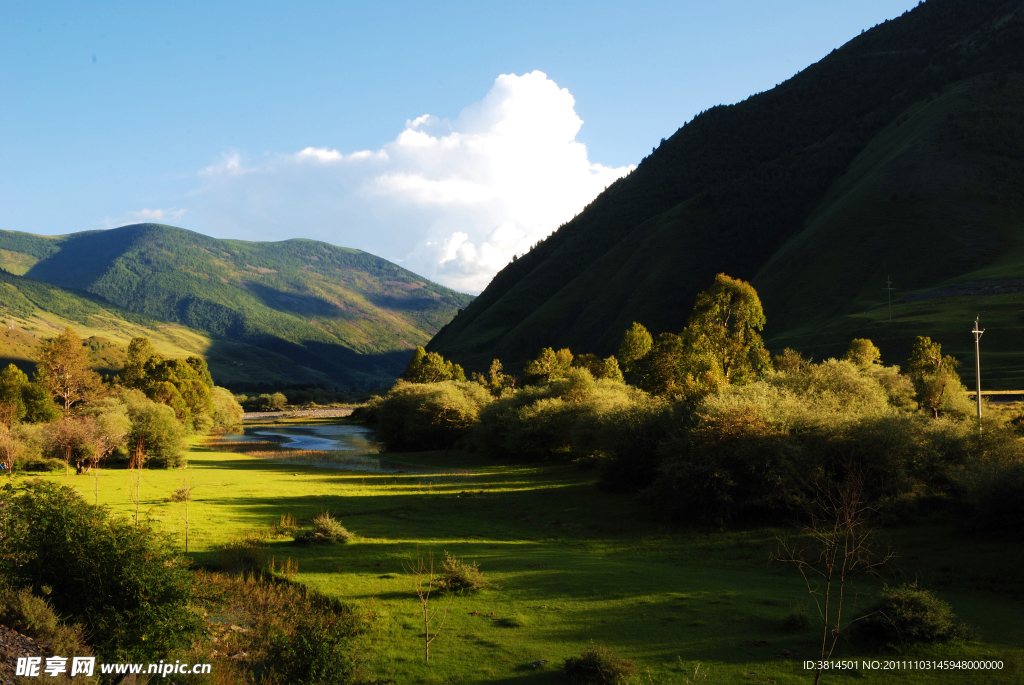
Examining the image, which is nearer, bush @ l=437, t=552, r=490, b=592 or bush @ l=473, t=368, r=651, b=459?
bush @ l=437, t=552, r=490, b=592

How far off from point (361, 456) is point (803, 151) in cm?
18170

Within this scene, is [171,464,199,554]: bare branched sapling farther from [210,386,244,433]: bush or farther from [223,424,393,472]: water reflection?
[210,386,244,433]: bush

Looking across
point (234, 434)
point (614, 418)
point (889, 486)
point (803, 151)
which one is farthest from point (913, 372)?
point (803, 151)

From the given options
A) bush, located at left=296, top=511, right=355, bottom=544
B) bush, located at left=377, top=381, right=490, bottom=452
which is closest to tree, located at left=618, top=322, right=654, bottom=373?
bush, located at left=377, top=381, right=490, bottom=452

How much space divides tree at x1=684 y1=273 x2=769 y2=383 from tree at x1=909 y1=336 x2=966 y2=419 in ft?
44.2

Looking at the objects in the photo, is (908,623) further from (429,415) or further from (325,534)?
(429,415)

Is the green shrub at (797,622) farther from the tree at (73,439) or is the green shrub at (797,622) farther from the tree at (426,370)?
the tree at (426,370)

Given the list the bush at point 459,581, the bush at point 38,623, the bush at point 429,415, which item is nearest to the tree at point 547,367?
the bush at point 429,415

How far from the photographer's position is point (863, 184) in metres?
155

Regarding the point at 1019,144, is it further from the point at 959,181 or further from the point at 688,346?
the point at 688,346

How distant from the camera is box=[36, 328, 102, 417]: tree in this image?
224ft

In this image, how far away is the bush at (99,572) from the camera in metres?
13.6

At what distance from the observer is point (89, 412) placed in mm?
52031

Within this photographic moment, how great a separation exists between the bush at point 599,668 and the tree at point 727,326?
39677 millimetres
